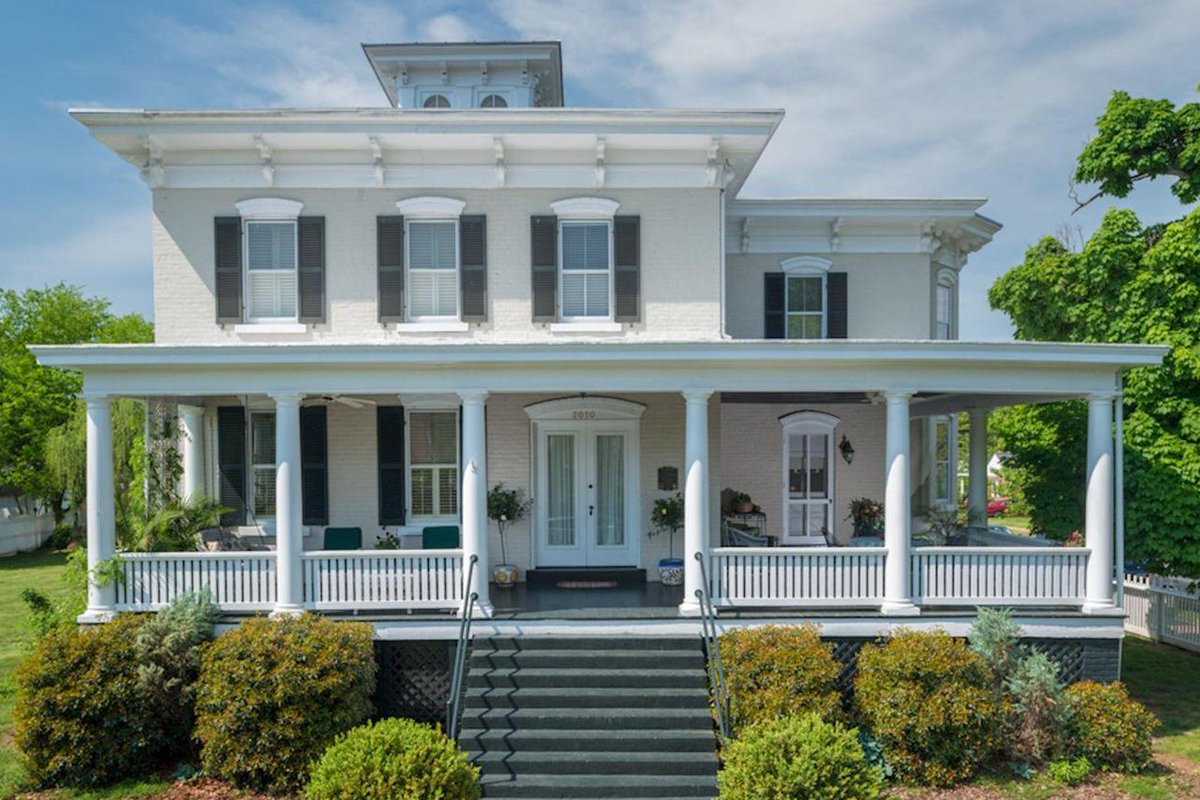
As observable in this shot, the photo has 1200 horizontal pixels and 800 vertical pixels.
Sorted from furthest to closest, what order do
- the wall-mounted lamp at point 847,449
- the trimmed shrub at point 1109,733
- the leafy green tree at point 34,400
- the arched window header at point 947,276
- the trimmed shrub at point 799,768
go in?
the leafy green tree at point 34,400 → the arched window header at point 947,276 → the wall-mounted lamp at point 847,449 → the trimmed shrub at point 1109,733 → the trimmed shrub at point 799,768

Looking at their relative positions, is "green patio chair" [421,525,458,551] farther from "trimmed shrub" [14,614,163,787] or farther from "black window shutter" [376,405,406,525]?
"trimmed shrub" [14,614,163,787]

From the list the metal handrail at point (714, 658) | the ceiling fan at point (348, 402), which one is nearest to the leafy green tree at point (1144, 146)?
the metal handrail at point (714, 658)

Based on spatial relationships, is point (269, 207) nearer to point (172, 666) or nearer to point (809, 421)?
point (172, 666)

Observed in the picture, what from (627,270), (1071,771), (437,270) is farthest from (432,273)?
(1071,771)

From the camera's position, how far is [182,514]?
1129cm

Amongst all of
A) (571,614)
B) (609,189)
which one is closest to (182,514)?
(571,614)

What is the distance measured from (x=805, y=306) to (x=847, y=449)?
2.74 m

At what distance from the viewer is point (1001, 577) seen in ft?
32.6

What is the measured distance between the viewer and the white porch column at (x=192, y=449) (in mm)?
12773

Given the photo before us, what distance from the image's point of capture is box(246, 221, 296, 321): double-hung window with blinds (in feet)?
39.3

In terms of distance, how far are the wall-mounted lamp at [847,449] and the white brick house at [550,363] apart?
4cm

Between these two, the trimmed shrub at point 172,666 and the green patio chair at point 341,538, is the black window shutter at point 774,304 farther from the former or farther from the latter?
the trimmed shrub at point 172,666

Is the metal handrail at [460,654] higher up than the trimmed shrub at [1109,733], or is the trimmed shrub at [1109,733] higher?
the metal handrail at [460,654]

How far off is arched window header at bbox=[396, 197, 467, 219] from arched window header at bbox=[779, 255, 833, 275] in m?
5.92
